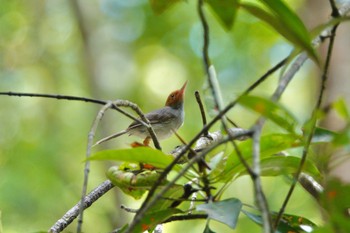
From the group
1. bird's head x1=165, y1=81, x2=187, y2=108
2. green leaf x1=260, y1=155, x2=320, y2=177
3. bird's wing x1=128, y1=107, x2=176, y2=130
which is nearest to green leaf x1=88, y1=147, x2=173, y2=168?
green leaf x1=260, y1=155, x2=320, y2=177

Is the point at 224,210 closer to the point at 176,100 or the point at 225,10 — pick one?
the point at 225,10

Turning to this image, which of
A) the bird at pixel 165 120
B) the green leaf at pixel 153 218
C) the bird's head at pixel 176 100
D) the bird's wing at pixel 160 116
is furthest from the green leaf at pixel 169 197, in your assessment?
the bird's head at pixel 176 100

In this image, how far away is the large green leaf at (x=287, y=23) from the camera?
62cm

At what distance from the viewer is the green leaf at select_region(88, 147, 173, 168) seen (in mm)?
742

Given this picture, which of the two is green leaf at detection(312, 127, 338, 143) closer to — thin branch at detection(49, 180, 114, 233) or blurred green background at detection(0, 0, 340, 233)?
thin branch at detection(49, 180, 114, 233)

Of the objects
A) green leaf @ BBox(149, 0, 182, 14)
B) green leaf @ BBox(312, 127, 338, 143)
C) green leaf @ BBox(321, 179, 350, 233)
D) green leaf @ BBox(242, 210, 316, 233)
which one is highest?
green leaf @ BBox(149, 0, 182, 14)

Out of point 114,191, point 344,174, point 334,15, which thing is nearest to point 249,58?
point 114,191

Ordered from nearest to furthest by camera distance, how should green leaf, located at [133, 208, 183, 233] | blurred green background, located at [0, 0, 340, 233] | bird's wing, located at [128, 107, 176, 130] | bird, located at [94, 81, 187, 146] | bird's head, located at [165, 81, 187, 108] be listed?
green leaf, located at [133, 208, 183, 233]
bird, located at [94, 81, 187, 146]
bird's wing, located at [128, 107, 176, 130]
bird's head, located at [165, 81, 187, 108]
blurred green background, located at [0, 0, 340, 233]

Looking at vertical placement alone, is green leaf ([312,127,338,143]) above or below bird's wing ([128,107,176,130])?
below

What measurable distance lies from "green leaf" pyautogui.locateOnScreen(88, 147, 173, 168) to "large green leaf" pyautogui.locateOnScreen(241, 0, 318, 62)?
225 mm

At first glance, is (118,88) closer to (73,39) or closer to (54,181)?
(54,181)

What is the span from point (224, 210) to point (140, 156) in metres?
0.14

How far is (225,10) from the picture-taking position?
627mm

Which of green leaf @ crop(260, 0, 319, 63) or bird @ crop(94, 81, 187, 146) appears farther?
bird @ crop(94, 81, 187, 146)
